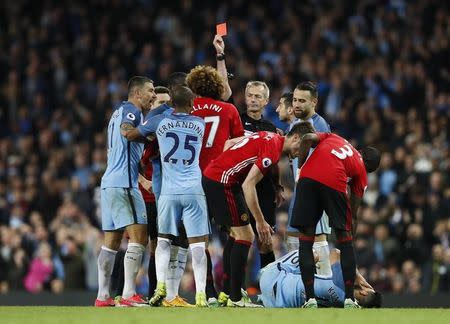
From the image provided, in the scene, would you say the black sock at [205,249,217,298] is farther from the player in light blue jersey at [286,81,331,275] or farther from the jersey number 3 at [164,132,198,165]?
the jersey number 3 at [164,132,198,165]

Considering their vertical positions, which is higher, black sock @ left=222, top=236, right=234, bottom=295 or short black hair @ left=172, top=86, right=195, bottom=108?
short black hair @ left=172, top=86, right=195, bottom=108

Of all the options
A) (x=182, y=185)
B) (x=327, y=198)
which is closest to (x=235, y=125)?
(x=182, y=185)

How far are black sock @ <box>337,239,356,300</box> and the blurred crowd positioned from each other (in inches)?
266

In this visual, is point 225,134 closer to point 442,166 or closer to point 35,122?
point 442,166

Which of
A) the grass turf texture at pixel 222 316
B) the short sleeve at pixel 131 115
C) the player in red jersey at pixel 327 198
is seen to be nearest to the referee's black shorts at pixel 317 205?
the player in red jersey at pixel 327 198

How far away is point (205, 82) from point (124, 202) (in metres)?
1.52

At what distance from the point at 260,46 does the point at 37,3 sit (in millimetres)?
5581

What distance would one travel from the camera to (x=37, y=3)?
28344mm

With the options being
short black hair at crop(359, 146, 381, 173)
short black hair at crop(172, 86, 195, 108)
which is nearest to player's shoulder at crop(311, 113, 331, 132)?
short black hair at crop(359, 146, 381, 173)

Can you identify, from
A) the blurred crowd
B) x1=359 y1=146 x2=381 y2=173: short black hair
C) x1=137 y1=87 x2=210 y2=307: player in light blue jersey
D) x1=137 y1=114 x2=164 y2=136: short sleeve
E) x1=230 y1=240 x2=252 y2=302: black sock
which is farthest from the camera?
the blurred crowd

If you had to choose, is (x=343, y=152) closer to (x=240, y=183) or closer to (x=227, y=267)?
(x=240, y=183)

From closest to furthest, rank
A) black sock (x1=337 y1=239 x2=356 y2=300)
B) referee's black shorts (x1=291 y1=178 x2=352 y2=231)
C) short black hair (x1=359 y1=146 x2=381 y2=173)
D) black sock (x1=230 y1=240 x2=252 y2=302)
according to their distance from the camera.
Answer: black sock (x1=337 y1=239 x2=356 y2=300) → referee's black shorts (x1=291 y1=178 x2=352 y2=231) → black sock (x1=230 y1=240 x2=252 y2=302) → short black hair (x1=359 y1=146 x2=381 y2=173)

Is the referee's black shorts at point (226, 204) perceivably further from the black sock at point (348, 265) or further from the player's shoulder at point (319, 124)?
the player's shoulder at point (319, 124)

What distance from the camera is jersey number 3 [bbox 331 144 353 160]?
1265cm
